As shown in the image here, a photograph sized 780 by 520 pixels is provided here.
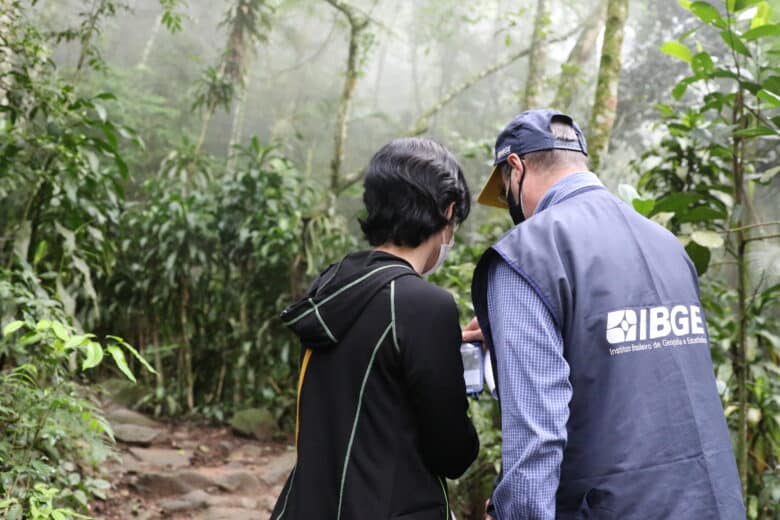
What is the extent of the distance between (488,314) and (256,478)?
3806 millimetres

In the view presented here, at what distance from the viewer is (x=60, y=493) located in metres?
3.08

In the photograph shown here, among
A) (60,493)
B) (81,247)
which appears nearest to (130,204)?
(81,247)

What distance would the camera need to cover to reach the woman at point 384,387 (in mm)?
1313

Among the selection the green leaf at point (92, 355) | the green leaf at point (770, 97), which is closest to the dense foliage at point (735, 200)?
the green leaf at point (770, 97)

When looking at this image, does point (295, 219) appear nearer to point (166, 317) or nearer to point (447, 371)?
point (166, 317)

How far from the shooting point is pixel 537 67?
5977 millimetres

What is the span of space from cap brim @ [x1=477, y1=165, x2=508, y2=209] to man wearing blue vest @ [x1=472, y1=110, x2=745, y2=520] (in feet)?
0.78

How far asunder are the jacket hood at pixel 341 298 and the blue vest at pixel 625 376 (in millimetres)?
198

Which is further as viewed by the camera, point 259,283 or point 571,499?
point 259,283

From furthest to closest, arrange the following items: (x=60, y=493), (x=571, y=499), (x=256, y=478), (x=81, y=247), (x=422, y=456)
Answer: (x=256, y=478) → (x=81, y=247) → (x=60, y=493) → (x=422, y=456) → (x=571, y=499)

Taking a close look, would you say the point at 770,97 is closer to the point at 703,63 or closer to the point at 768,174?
the point at 703,63

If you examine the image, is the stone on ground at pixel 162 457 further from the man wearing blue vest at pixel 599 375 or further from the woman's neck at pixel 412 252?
the man wearing blue vest at pixel 599 375

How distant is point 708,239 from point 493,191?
107 centimetres

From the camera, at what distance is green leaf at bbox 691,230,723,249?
7.55ft
